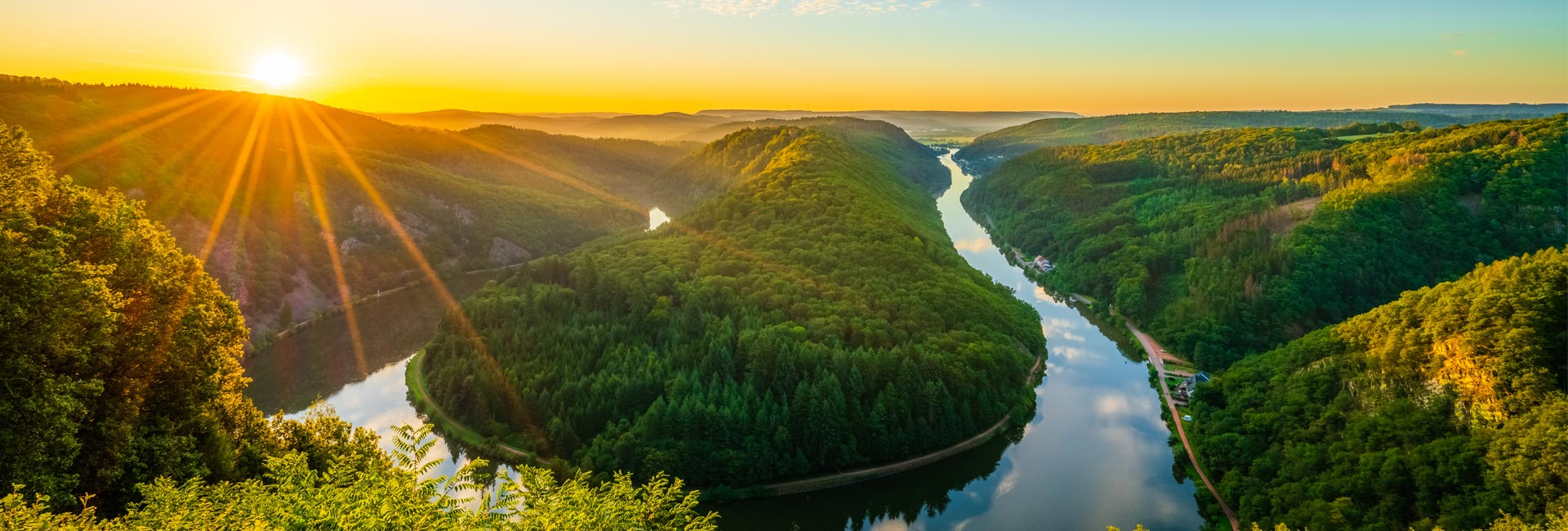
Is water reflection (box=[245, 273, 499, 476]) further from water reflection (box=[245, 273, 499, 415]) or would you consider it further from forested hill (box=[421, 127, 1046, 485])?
forested hill (box=[421, 127, 1046, 485])

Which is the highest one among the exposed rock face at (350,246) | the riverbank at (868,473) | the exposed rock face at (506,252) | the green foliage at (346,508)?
the green foliage at (346,508)


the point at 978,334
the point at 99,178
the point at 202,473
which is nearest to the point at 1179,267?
the point at 978,334

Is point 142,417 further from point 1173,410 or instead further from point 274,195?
point 274,195

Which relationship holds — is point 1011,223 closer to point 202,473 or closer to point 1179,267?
point 1179,267

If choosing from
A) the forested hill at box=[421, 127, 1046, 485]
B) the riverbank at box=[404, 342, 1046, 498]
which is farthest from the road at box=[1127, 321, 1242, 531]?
the riverbank at box=[404, 342, 1046, 498]

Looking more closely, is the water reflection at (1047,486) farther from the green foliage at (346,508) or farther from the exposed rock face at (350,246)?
the exposed rock face at (350,246)

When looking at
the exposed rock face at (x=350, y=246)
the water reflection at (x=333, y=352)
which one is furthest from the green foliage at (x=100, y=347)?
the exposed rock face at (x=350, y=246)
